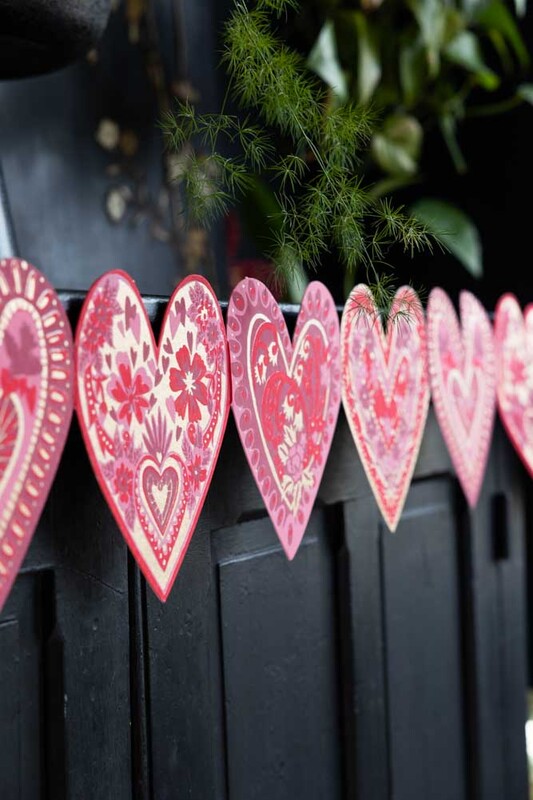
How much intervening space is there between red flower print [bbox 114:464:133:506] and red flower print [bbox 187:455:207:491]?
5cm

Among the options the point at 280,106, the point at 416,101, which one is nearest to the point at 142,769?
the point at 280,106

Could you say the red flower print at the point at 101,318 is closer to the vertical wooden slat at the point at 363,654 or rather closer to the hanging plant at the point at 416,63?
the vertical wooden slat at the point at 363,654

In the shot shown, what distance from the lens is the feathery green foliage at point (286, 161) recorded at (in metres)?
0.50

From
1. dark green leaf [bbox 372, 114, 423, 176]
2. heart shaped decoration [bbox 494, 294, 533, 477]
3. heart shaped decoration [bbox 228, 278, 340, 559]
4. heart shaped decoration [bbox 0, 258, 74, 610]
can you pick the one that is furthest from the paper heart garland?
dark green leaf [bbox 372, 114, 423, 176]

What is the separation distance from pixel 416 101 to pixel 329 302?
2.70 feet

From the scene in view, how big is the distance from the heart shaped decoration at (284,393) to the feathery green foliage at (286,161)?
47mm

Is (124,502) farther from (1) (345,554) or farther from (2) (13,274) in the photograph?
(1) (345,554)

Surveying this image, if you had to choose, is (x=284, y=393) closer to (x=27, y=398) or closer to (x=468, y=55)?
(x=27, y=398)

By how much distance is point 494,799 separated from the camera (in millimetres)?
930

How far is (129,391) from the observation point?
49 centimetres

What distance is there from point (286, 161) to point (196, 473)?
0.20 meters

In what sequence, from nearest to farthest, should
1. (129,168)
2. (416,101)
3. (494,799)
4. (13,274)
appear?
(13,274)
(494,799)
(129,168)
(416,101)

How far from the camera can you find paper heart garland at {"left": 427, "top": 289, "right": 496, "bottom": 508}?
28.8 inches

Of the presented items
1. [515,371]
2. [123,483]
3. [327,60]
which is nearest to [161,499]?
[123,483]
